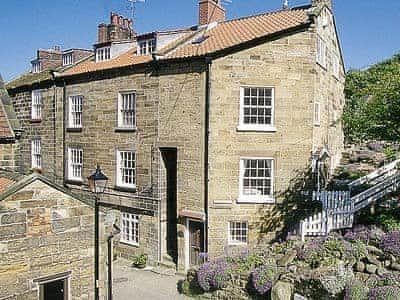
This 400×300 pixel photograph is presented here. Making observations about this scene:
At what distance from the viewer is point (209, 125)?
18.5 meters

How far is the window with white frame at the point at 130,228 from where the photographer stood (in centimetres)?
2170

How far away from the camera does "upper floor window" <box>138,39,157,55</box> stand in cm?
2295

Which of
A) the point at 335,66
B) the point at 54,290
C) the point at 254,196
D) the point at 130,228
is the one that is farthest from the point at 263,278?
the point at 335,66

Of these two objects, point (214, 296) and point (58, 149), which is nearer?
point (214, 296)

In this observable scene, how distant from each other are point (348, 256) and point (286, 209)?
4865 millimetres

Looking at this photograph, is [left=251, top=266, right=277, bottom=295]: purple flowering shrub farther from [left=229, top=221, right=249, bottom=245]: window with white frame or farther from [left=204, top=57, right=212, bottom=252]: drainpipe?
[left=204, top=57, right=212, bottom=252]: drainpipe

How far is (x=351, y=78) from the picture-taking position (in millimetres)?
36594

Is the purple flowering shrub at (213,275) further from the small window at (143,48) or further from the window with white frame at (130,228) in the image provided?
the small window at (143,48)

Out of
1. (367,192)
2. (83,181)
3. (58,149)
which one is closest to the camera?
(367,192)

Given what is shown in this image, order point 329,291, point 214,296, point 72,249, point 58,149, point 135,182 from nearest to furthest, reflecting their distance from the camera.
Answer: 1. point 72,249
2. point 329,291
3. point 214,296
4. point 135,182
5. point 58,149

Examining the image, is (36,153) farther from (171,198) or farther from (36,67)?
(171,198)

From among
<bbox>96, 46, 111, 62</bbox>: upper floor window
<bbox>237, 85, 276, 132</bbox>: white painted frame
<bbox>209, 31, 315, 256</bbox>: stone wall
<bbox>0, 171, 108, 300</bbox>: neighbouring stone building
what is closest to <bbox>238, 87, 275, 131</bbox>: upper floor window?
<bbox>237, 85, 276, 132</bbox>: white painted frame

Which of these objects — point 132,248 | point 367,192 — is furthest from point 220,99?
point 132,248

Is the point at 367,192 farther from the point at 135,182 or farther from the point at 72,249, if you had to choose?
the point at 72,249
